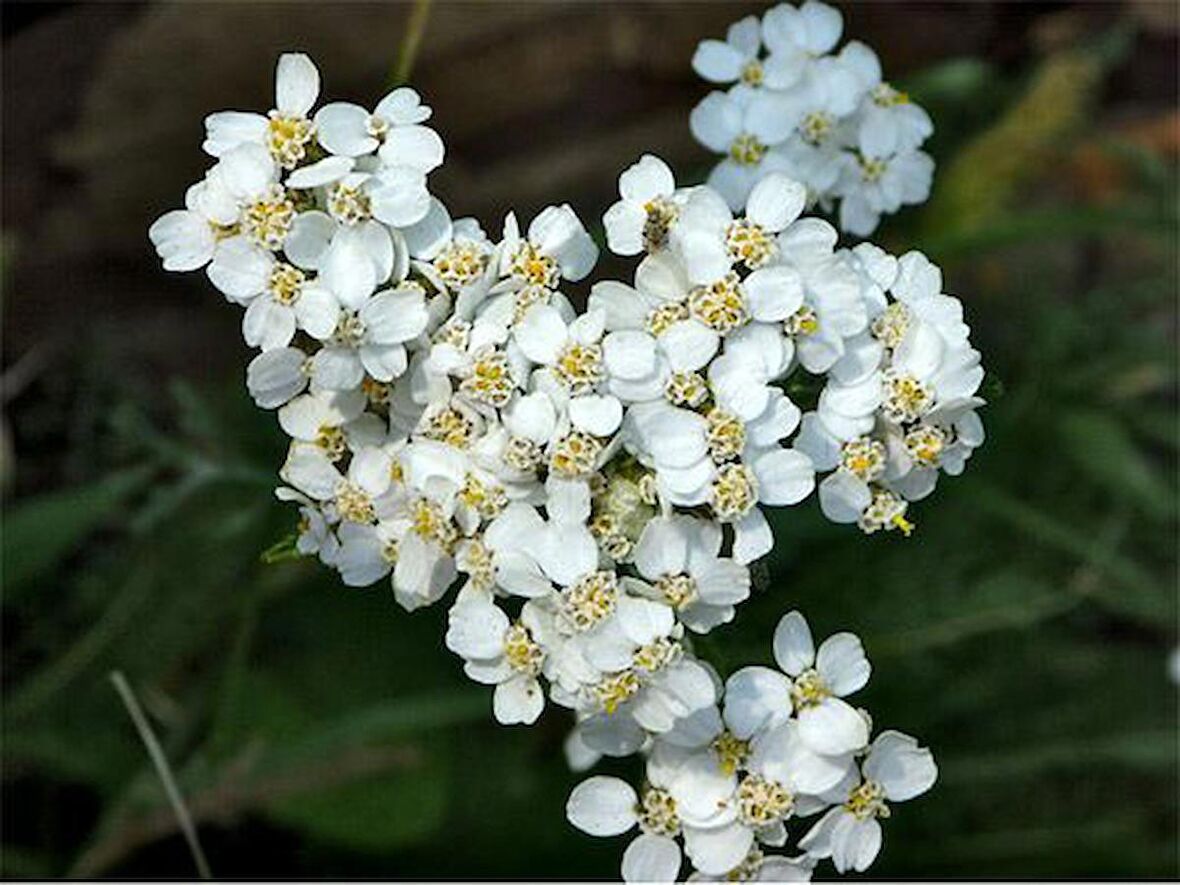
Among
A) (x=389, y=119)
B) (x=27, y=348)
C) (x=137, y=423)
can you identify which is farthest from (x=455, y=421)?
A: (x=27, y=348)

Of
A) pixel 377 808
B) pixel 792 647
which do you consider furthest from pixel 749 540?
pixel 377 808

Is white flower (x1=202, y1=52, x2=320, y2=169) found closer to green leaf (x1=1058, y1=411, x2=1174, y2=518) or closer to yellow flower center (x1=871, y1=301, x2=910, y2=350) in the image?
yellow flower center (x1=871, y1=301, x2=910, y2=350)

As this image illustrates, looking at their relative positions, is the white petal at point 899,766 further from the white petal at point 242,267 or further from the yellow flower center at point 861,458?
the white petal at point 242,267

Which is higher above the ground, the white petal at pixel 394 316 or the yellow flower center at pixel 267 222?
the yellow flower center at pixel 267 222

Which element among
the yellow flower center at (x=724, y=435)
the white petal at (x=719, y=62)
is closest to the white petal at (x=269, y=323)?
the yellow flower center at (x=724, y=435)

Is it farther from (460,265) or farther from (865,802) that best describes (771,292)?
(865,802)

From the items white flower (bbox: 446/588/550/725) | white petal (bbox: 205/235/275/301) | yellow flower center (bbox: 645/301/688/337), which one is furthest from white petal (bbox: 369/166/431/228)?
white flower (bbox: 446/588/550/725)
